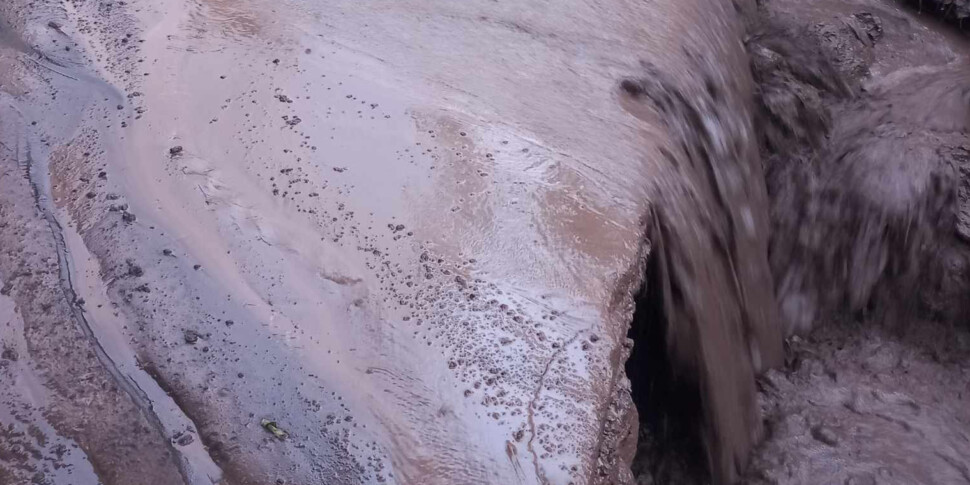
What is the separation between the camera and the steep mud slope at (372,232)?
1.65 m

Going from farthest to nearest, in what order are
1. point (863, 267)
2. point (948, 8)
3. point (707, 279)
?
point (948, 8) < point (863, 267) < point (707, 279)

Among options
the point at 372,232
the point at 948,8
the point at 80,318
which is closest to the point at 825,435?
the point at 372,232

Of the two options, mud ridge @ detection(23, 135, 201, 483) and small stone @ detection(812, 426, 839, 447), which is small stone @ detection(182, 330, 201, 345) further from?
small stone @ detection(812, 426, 839, 447)

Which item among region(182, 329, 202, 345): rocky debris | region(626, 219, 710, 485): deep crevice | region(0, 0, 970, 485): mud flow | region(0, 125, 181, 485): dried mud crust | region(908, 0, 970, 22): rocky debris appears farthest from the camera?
region(908, 0, 970, 22): rocky debris

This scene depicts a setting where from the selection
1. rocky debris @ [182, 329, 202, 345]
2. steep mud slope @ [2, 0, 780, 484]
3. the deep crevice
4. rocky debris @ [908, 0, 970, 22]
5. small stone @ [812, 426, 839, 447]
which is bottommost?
small stone @ [812, 426, 839, 447]

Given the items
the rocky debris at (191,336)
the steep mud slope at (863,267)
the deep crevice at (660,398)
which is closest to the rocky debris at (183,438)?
the rocky debris at (191,336)

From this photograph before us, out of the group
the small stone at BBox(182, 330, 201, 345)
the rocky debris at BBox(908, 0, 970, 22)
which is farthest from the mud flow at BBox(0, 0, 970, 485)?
the rocky debris at BBox(908, 0, 970, 22)

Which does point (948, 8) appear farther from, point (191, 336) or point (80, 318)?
A: point (80, 318)

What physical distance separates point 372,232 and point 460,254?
217 mm

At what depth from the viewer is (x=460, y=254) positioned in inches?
77.2

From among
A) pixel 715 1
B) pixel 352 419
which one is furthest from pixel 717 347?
pixel 715 1

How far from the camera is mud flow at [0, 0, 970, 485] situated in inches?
65.5

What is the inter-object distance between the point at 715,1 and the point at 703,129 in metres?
0.92

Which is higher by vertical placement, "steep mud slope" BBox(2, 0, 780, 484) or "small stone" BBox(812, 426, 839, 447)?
→ "steep mud slope" BBox(2, 0, 780, 484)
